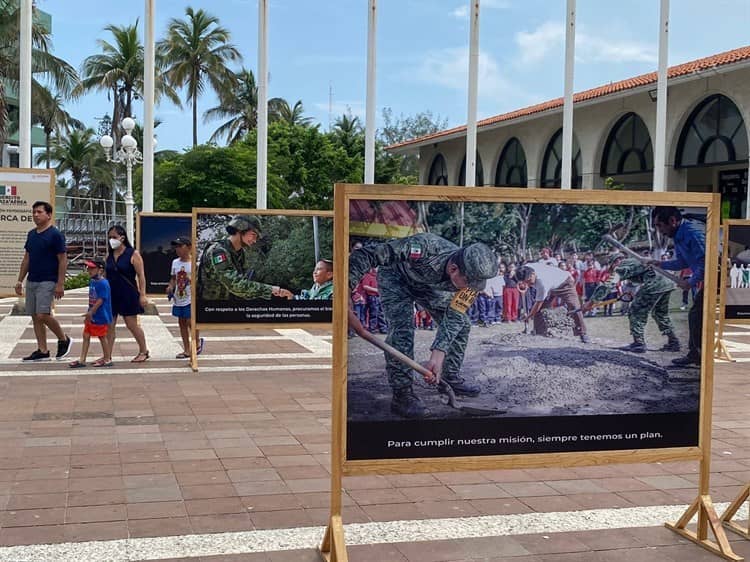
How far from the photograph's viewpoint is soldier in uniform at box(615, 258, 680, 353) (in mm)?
4844

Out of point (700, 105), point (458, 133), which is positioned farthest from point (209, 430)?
point (458, 133)

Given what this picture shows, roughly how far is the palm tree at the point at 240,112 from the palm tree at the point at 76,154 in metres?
11.5

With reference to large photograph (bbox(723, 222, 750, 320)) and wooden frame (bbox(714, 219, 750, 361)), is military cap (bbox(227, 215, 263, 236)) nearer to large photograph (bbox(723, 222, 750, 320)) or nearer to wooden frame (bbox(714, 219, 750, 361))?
wooden frame (bbox(714, 219, 750, 361))

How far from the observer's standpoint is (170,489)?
5840 mm

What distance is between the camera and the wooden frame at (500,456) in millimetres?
4418

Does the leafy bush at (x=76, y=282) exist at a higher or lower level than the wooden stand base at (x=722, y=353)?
higher

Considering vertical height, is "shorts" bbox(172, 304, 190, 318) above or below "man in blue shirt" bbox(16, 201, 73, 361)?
below

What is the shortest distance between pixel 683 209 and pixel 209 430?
4382mm

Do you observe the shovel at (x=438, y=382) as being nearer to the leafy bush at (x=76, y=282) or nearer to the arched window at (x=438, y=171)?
the leafy bush at (x=76, y=282)

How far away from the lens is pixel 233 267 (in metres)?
11.4

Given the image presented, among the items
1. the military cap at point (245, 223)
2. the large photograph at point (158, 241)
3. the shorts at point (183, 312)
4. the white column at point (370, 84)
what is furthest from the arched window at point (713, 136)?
the shorts at point (183, 312)

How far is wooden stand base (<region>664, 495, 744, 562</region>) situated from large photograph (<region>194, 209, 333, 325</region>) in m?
7.07

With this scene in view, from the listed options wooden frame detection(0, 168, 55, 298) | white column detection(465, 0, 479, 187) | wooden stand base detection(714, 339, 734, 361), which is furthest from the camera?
white column detection(465, 0, 479, 187)

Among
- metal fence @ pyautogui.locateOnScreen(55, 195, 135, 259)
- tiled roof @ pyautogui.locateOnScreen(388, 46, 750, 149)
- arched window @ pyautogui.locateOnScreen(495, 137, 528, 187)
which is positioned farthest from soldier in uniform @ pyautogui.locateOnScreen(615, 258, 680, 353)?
metal fence @ pyautogui.locateOnScreen(55, 195, 135, 259)
